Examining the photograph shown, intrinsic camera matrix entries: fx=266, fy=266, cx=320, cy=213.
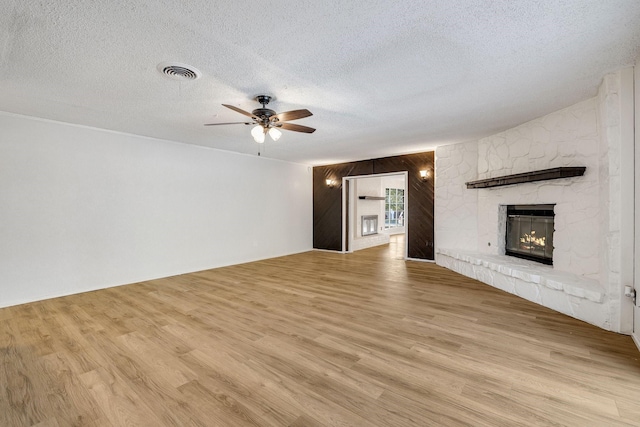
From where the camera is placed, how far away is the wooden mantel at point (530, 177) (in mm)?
3283

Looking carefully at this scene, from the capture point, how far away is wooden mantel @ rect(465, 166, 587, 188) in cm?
328

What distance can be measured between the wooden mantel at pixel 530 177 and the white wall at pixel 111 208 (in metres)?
4.80

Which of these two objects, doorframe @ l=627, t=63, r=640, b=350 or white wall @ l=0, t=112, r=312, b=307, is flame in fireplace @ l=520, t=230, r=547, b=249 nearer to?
doorframe @ l=627, t=63, r=640, b=350

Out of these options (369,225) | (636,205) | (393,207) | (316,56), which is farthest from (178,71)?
(393,207)

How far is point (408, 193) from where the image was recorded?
21.1ft

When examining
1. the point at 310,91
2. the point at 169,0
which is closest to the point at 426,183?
the point at 310,91

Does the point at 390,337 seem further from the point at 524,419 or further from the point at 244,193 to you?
the point at 244,193

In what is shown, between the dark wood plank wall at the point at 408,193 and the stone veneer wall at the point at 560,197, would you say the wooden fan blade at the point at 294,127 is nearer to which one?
the stone veneer wall at the point at 560,197

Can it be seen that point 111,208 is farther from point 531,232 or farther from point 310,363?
point 531,232

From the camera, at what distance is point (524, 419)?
1.56 m

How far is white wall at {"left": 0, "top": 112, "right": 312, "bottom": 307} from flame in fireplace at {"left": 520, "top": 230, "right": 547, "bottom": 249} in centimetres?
539

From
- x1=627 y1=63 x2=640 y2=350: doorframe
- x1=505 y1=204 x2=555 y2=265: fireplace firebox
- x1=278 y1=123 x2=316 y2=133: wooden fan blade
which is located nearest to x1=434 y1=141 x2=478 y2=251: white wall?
x1=505 y1=204 x2=555 y2=265: fireplace firebox

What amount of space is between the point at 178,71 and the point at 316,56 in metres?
1.30

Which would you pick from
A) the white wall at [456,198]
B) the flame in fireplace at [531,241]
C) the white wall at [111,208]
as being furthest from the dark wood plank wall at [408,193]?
the white wall at [111,208]
